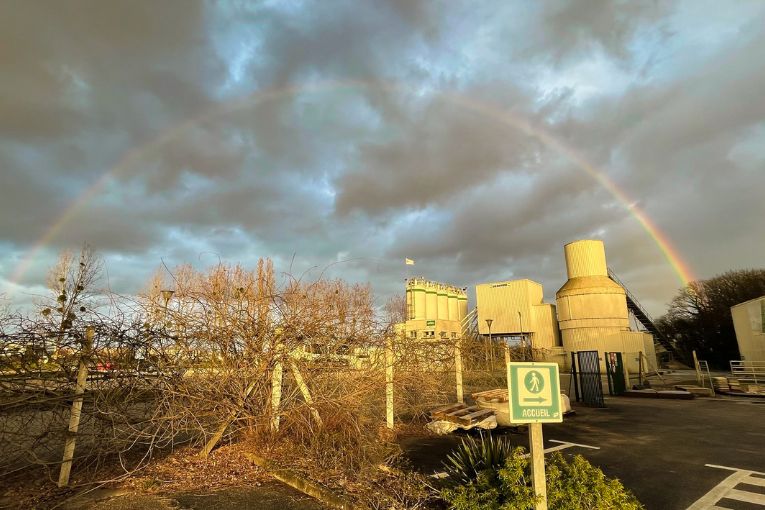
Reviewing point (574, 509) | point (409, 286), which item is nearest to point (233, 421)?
point (574, 509)

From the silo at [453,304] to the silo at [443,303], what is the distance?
2.04 ft

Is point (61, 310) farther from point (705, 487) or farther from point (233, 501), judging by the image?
point (705, 487)

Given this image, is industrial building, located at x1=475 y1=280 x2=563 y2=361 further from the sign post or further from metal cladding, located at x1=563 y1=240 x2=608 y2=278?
the sign post

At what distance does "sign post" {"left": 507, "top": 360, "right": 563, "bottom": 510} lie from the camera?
11.4 feet

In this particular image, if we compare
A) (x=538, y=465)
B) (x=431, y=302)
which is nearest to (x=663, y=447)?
(x=538, y=465)

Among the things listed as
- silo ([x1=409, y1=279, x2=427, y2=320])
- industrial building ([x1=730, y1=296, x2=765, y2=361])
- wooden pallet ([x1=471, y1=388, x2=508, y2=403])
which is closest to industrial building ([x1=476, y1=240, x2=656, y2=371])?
industrial building ([x1=730, y1=296, x2=765, y2=361])

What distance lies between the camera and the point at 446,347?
11414 millimetres

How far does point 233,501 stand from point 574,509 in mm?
3538

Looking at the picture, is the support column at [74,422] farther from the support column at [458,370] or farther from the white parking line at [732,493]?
the support column at [458,370]

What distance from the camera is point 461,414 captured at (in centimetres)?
974

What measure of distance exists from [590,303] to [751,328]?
505 inches

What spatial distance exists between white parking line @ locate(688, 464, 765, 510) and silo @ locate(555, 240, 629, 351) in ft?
111

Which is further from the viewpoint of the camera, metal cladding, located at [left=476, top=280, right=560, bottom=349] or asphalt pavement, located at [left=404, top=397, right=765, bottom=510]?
metal cladding, located at [left=476, top=280, right=560, bottom=349]

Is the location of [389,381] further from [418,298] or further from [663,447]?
[418,298]
